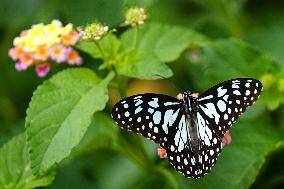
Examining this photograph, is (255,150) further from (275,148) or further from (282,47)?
(282,47)

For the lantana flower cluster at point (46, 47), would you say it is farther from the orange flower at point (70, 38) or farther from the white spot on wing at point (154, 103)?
the white spot on wing at point (154, 103)

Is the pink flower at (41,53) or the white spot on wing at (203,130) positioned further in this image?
the pink flower at (41,53)

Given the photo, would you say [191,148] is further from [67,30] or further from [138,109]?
[67,30]

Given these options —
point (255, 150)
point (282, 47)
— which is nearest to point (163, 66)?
point (255, 150)

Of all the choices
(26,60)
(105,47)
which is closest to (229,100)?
(105,47)

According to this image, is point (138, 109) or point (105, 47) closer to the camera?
point (138, 109)

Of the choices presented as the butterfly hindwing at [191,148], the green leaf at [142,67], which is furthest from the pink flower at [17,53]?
the butterfly hindwing at [191,148]

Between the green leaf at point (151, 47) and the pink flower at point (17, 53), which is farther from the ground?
the pink flower at point (17, 53)
